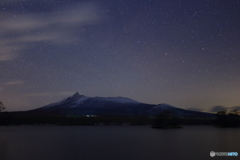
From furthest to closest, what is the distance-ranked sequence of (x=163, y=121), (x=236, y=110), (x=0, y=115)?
(x=236, y=110), (x=163, y=121), (x=0, y=115)

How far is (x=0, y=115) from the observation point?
123188mm

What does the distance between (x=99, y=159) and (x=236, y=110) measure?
5008 inches

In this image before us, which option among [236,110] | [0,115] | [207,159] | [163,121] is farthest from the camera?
[236,110]

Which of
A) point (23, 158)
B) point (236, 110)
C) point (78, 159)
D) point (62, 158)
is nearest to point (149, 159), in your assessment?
point (78, 159)

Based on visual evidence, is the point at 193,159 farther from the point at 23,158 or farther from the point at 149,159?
the point at 23,158

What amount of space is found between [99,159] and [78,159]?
2.54 m

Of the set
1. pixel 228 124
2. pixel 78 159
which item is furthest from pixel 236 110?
pixel 78 159

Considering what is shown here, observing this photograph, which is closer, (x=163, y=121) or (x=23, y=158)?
(x=23, y=158)

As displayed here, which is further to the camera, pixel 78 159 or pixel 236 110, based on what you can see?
pixel 236 110

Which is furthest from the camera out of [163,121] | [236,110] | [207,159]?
[236,110]

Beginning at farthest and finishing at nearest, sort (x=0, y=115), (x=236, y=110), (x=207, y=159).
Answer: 1. (x=236, y=110)
2. (x=0, y=115)
3. (x=207, y=159)

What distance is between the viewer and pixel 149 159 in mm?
31766

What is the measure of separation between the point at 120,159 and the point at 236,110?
4962 inches

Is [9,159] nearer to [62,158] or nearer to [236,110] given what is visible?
[62,158]
